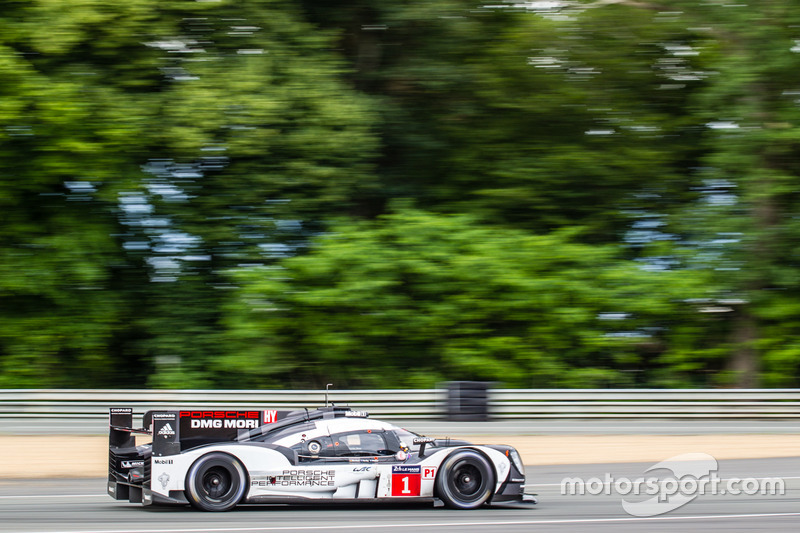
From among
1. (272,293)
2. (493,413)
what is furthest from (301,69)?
(493,413)

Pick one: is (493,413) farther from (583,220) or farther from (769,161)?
(769,161)

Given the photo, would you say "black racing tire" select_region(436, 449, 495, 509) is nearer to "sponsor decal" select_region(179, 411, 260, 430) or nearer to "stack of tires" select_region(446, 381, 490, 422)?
"sponsor decal" select_region(179, 411, 260, 430)

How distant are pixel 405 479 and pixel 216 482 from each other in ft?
5.58

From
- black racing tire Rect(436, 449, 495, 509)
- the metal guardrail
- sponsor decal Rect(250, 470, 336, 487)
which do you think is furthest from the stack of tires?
sponsor decal Rect(250, 470, 336, 487)

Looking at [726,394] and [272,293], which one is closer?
[726,394]

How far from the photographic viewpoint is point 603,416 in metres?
13.8

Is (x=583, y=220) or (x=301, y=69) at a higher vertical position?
(x=301, y=69)

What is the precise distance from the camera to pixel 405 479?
8086 mm

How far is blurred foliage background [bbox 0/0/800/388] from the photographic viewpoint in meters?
15.2

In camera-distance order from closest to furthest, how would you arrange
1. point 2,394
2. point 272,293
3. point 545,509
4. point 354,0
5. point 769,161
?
1. point 545,509
2. point 2,394
3. point 272,293
4. point 769,161
5. point 354,0

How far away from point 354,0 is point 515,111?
395 centimetres

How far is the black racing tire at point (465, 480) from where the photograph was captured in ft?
26.8

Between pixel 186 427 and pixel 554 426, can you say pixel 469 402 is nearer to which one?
pixel 554 426

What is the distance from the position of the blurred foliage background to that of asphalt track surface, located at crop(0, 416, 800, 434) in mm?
1941
